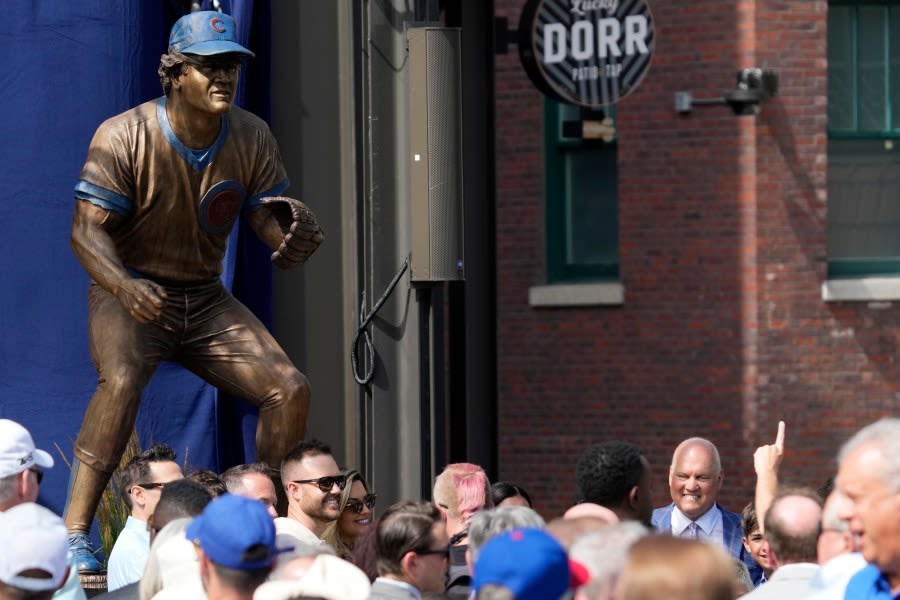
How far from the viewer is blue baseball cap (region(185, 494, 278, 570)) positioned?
3850mm

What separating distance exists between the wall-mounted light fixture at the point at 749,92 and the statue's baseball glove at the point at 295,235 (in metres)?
8.81

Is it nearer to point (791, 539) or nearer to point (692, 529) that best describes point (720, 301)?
point (692, 529)

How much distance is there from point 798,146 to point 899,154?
1132mm

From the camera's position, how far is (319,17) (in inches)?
375

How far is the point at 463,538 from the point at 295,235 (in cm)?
142

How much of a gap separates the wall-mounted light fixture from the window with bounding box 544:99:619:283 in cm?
126

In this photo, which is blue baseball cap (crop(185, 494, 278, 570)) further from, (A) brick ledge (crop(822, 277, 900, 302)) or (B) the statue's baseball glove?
(A) brick ledge (crop(822, 277, 900, 302))

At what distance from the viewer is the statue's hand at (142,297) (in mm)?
6449

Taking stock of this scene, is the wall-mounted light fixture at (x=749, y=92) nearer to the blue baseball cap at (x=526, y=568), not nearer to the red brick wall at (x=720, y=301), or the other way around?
the red brick wall at (x=720, y=301)

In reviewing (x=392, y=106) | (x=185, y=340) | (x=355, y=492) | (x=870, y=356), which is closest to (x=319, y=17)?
(x=392, y=106)

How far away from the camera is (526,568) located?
3.33m

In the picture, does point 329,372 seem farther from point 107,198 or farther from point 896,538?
point 896,538

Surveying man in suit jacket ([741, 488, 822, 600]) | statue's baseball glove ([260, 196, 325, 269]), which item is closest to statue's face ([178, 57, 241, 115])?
statue's baseball glove ([260, 196, 325, 269])

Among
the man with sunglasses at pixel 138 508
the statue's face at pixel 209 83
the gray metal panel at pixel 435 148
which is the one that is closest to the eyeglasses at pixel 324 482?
the man with sunglasses at pixel 138 508
